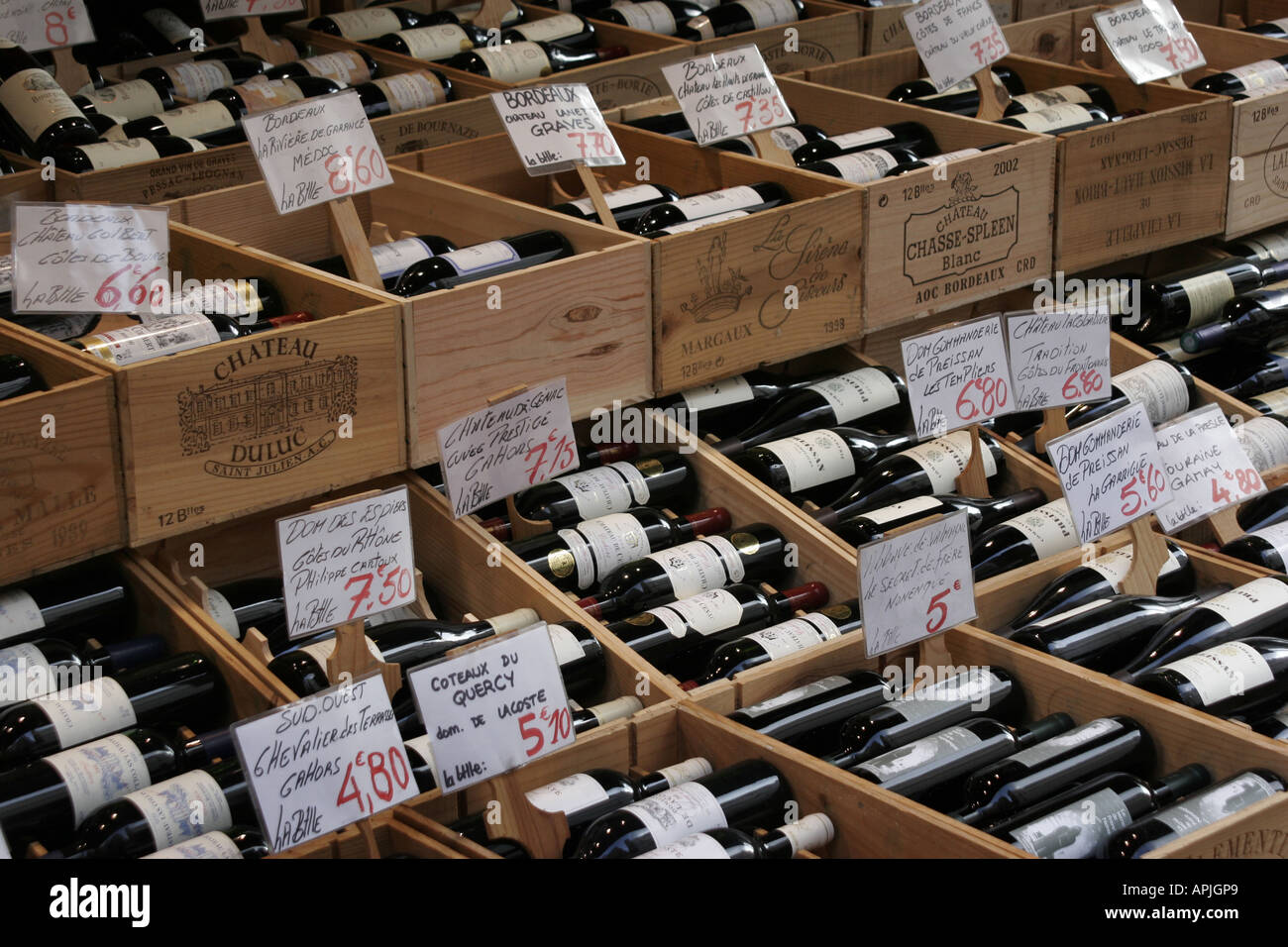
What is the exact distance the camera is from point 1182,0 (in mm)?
4527

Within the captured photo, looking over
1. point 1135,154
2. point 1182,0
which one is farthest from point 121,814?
point 1182,0

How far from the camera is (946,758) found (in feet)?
6.78

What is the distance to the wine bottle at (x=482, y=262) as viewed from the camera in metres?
2.69

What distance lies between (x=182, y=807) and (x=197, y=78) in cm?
210

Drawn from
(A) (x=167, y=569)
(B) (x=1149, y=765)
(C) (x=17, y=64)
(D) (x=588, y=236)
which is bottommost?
(B) (x=1149, y=765)

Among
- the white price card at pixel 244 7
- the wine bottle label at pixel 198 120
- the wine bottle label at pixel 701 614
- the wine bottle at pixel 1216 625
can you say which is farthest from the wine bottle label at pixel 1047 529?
the white price card at pixel 244 7

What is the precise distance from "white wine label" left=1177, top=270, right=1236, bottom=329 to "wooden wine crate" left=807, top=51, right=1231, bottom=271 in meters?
0.11

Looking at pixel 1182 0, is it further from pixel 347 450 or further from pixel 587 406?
pixel 347 450

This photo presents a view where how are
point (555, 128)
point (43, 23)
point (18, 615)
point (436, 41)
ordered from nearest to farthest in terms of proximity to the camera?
point (18, 615)
point (555, 128)
point (43, 23)
point (436, 41)

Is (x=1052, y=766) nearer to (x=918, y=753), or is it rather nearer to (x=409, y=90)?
(x=918, y=753)

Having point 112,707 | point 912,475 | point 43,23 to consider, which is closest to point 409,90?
point 43,23

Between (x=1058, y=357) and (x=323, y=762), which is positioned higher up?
(x=1058, y=357)

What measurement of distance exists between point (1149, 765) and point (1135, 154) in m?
1.50
